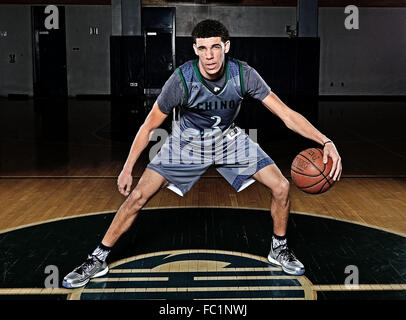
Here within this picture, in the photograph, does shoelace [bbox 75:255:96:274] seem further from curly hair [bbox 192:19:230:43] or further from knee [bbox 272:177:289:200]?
curly hair [bbox 192:19:230:43]

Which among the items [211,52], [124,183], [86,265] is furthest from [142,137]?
[86,265]

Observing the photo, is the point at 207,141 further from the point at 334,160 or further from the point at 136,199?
the point at 334,160

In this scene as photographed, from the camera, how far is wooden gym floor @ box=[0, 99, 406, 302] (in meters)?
5.11

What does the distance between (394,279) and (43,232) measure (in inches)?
101

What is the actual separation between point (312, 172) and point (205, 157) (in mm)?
671

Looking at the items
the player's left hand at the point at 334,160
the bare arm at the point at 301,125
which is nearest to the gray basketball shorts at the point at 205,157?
the bare arm at the point at 301,125

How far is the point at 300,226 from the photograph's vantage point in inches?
181

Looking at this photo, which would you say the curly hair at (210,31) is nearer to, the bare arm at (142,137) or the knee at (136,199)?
the bare arm at (142,137)

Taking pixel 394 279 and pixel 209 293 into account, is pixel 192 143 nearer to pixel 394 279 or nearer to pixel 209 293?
pixel 209 293

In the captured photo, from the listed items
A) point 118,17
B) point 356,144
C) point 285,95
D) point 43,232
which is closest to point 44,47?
point 118,17

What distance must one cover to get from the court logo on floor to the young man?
11 cm

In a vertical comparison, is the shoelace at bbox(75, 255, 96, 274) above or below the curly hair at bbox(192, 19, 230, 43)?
below

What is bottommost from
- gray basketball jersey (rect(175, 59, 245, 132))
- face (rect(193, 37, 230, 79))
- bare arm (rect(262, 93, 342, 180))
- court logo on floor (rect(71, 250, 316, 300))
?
court logo on floor (rect(71, 250, 316, 300))

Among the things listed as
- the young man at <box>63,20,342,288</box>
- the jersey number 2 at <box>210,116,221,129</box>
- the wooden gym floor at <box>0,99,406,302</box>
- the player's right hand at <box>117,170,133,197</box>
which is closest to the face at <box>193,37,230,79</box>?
the young man at <box>63,20,342,288</box>
